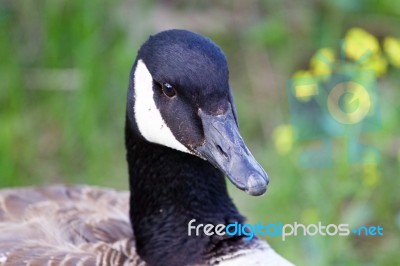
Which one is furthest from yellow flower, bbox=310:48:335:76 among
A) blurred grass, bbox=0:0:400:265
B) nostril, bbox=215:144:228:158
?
nostril, bbox=215:144:228:158

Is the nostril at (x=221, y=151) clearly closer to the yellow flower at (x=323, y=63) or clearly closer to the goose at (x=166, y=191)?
the goose at (x=166, y=191)

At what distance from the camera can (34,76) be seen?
4.51 metres

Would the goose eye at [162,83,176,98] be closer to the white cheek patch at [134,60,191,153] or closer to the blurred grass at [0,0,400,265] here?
the white cheek patch at [134,60,191,153]

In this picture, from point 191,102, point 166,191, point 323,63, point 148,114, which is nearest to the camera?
point 191,102

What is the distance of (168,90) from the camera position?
2.40 meters

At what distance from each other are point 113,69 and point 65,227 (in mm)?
1794

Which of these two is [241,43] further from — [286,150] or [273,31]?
[286,150]

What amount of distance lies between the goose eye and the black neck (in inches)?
9.1

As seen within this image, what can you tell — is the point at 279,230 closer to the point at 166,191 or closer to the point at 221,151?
A: the point at 166,191

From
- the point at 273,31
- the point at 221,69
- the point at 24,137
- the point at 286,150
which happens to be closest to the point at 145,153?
the point at 221,69

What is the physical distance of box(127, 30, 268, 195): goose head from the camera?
2.27 metres

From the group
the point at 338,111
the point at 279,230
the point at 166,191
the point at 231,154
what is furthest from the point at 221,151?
the point at 279,230

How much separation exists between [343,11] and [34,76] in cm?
178

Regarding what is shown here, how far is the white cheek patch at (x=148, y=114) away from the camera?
8.03ft
